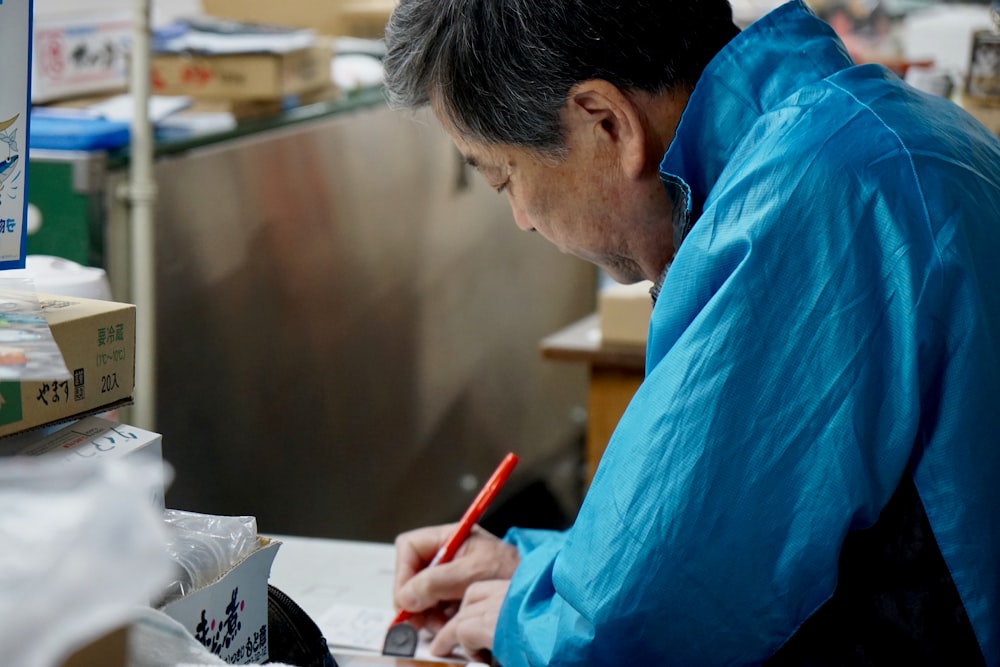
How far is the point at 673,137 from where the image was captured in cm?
113

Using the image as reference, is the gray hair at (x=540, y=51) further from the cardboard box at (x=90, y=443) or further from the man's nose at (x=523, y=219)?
the cardboard box at (x=90, y=443)

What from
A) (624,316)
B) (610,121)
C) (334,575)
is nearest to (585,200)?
(610,121)

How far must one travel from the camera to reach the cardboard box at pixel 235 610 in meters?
0.82

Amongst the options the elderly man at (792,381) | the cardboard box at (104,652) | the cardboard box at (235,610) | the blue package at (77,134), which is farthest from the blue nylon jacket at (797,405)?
the blue package at (77,134)

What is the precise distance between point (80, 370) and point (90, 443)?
0.19 feet

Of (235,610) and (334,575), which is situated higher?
(235,610)

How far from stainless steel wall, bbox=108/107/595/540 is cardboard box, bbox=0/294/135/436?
119 cm

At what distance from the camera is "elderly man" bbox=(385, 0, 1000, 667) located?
0.93 m

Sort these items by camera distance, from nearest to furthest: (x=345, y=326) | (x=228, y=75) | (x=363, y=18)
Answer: (x=228, y=75) → (x=345, y=326) → (x=363, y=18)

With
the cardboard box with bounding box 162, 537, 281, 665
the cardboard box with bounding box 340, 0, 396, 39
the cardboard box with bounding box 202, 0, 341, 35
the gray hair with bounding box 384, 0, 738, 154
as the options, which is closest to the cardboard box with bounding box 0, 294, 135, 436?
the cardboard box with bounding box 162, 537, 281, 665

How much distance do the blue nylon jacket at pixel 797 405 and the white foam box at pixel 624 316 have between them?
1.50m

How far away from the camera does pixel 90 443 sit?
900mm

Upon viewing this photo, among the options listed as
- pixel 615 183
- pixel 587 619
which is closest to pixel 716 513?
pixel 587 619

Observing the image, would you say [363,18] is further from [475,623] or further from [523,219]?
[475,623]
